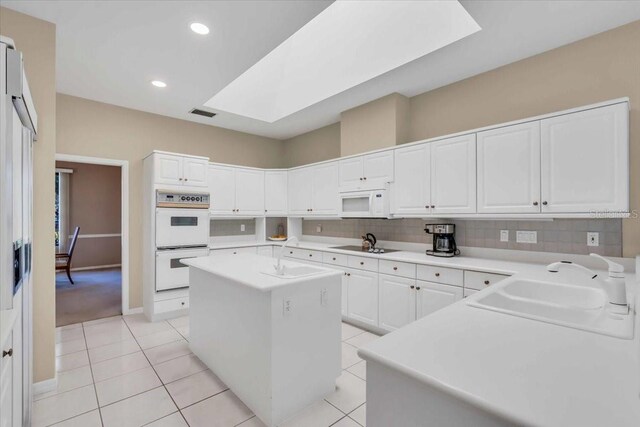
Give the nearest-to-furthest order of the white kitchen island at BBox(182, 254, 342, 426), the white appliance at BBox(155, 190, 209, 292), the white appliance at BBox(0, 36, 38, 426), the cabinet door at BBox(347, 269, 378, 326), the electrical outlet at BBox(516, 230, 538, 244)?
the white appliance at BBox(0, 36, 38, 426), the white kitchen island at BBox(182, 254, 342, 426), the electrical outlet at BBox(516, 230, 538, 244), the cabinet door at BBox(347, 269, 378, 326), the white appliance at BBox(155, 190, 209, 292)

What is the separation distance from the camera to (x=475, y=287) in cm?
256

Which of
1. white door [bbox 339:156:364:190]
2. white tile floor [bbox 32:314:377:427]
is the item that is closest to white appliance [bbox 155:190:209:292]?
white tile floor [bbox 32:314:377:427]

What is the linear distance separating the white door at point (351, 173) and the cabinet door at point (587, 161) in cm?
196

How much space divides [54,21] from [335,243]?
12.8 ft

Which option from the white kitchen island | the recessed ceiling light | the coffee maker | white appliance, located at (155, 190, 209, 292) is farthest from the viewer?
white appliance, located at (155, 190, 209, 292)

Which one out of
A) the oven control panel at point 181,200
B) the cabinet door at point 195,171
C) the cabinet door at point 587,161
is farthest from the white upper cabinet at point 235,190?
the cabinet door at point 587,161

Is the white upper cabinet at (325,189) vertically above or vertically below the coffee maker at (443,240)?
above

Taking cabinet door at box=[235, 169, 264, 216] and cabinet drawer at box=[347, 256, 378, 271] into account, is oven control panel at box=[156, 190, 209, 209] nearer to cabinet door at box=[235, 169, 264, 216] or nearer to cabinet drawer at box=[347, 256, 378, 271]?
cabinet door at box=[235, 169, 264, 216]

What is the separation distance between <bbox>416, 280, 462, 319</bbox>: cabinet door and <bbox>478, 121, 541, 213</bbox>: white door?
822 millimetres

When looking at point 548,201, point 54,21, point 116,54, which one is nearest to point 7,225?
point 54,21

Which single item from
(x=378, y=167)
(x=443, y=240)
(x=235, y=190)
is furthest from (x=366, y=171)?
(x=235, y=190)

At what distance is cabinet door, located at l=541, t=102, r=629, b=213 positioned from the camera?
2148 mm

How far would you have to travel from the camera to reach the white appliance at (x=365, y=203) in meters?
3.55

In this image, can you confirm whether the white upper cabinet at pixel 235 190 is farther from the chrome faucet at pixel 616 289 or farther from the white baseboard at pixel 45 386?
the chrome faucet at pixel 616 289
